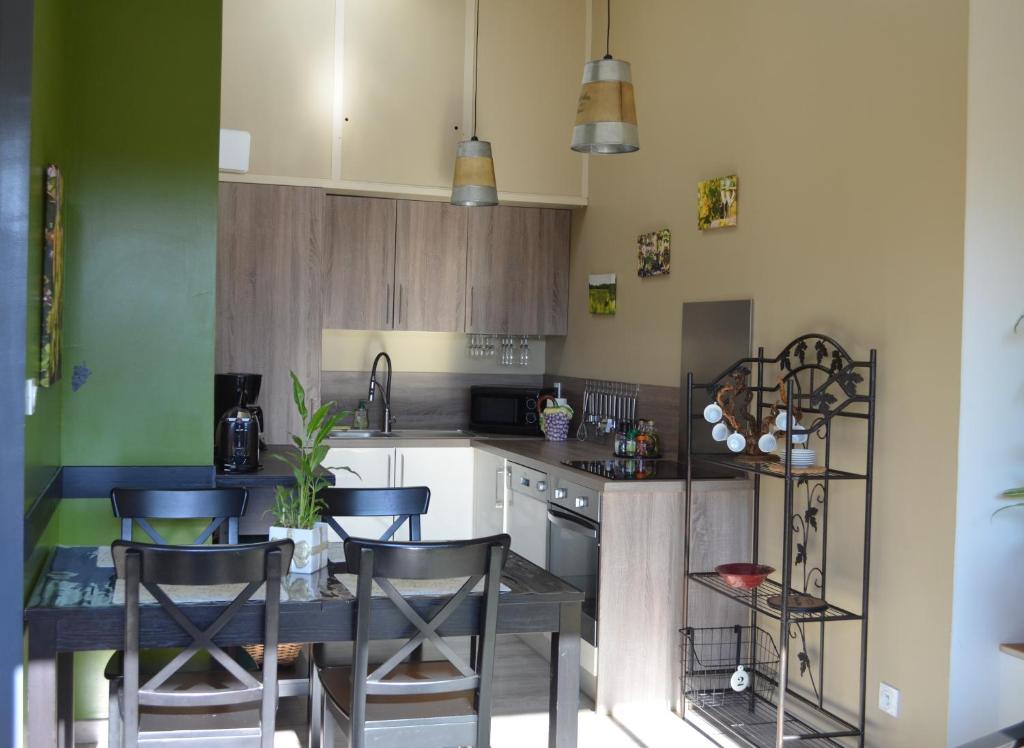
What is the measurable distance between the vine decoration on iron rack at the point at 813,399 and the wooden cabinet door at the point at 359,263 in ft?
9.29

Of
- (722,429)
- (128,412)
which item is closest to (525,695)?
(722,429)

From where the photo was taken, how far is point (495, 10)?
20.7 ft

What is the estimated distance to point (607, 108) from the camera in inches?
155

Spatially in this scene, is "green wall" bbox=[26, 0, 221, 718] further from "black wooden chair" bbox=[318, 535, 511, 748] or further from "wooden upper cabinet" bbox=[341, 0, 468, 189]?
"wooden upper cabinet" bbox=[341, 0, 468, 189]

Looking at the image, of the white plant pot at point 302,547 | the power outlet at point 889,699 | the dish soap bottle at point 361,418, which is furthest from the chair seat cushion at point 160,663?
the dish soap bottle at point 361,418

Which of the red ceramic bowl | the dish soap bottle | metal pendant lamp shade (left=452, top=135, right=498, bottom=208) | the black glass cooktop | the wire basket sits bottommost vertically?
the wire basket

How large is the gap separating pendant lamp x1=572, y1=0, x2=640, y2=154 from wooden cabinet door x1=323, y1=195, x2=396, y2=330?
8.67ft

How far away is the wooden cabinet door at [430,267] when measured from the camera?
21.3 feet

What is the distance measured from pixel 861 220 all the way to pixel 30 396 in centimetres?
282

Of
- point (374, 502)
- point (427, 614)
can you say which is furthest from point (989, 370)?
point (374, 502)

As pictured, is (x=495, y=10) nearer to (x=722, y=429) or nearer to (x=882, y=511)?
(x=722, y=429)

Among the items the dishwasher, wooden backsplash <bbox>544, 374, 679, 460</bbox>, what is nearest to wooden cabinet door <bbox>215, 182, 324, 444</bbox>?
the dishwasher

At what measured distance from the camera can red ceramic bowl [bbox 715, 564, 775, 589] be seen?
4086 millimetres

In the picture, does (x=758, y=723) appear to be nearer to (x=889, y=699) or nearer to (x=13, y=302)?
(x=889, y=699)
